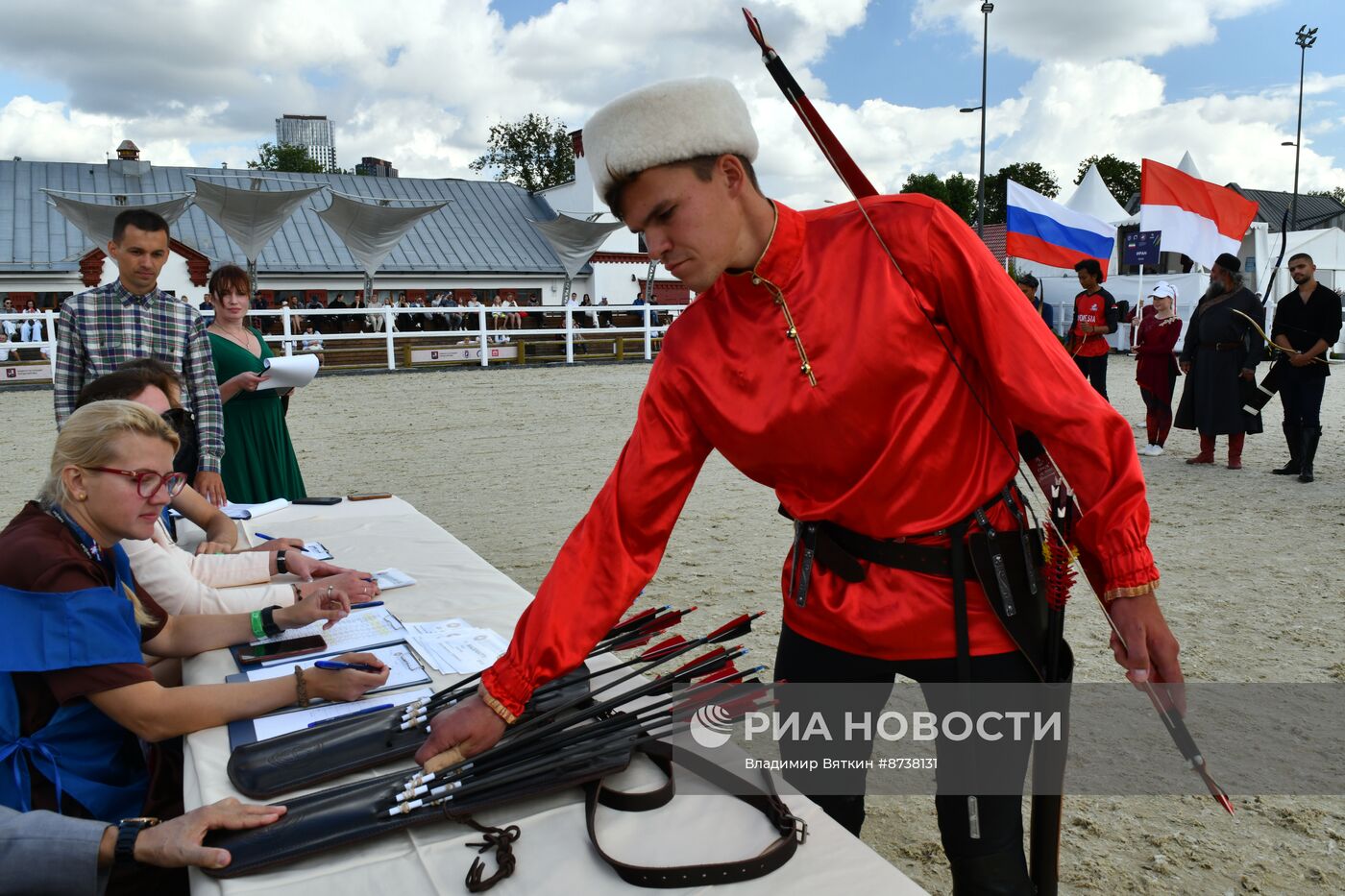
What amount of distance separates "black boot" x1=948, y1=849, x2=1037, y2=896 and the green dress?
4.19 meters

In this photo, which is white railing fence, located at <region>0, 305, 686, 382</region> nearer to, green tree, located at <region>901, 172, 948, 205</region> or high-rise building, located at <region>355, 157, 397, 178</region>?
high-rise building, located at <region>355, 157, 397, 178</region>

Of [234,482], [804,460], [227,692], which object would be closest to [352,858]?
[227,692]

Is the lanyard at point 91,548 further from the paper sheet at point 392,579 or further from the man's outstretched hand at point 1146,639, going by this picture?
the man's outstretched hand at point 1146,639

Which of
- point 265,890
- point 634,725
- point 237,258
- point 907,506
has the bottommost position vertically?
point 265,890

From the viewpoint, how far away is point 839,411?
5.13ft

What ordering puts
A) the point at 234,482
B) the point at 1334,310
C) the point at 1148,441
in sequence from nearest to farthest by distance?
the point at 234,482 < the point at 1334,310 < the point at 1148,441

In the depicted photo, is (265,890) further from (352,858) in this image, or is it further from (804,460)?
(804,460)

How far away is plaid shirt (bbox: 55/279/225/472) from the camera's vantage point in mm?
4047

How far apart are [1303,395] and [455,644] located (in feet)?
25.8

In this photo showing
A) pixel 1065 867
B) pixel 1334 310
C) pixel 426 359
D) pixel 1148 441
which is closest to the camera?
pixel 1065 867

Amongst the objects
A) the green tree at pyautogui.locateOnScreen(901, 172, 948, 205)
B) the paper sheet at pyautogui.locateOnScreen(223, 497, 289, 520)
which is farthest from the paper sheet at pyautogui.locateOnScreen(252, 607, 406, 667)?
the green tree at pyautogui.locateOnScreen(901, 172, 948, 205)

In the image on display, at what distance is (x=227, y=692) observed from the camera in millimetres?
1889

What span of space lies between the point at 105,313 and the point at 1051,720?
161 inches

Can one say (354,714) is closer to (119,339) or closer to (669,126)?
(669,126)
